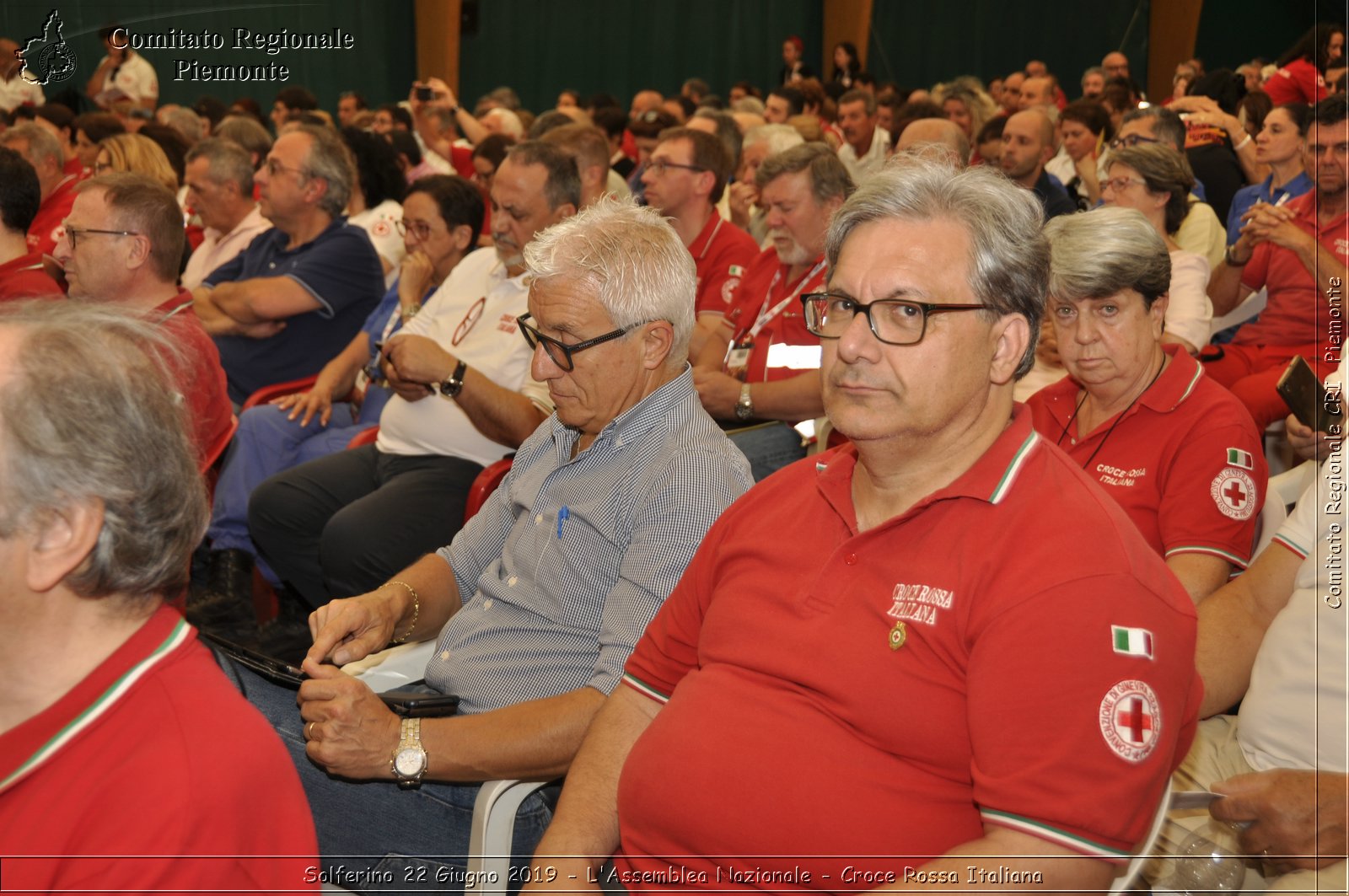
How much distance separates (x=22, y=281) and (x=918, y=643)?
320 centimetres

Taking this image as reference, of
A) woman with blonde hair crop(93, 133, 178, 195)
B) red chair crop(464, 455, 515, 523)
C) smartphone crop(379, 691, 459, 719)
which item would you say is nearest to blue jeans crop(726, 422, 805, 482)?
red chair crop(464, 455, 515, 523)

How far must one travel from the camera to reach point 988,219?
1.47 metres

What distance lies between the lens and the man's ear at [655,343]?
2.13 m

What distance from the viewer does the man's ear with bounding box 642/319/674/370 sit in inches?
84.0

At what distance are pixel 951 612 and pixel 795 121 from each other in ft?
20.1

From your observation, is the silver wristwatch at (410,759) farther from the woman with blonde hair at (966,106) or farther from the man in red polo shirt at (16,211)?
the woman with blonde hair at (966,106)

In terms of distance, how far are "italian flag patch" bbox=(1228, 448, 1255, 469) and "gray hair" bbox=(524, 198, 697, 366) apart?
3.49ft

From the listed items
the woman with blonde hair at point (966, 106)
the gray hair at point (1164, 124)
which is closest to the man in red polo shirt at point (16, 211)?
the gray hair at point (1164, 124)

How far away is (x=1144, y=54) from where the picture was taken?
48.5 ft

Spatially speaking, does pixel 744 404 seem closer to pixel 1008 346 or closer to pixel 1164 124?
pixel 1008 346

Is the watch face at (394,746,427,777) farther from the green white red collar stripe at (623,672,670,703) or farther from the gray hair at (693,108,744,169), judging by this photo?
the gray hair at (693,108,744,169)

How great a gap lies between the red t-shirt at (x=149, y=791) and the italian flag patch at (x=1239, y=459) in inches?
72.2

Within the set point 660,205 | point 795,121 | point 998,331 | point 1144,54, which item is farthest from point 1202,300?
point 1144,54

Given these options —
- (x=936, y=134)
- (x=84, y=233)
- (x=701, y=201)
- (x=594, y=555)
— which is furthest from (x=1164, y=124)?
(x=84, y=233)
